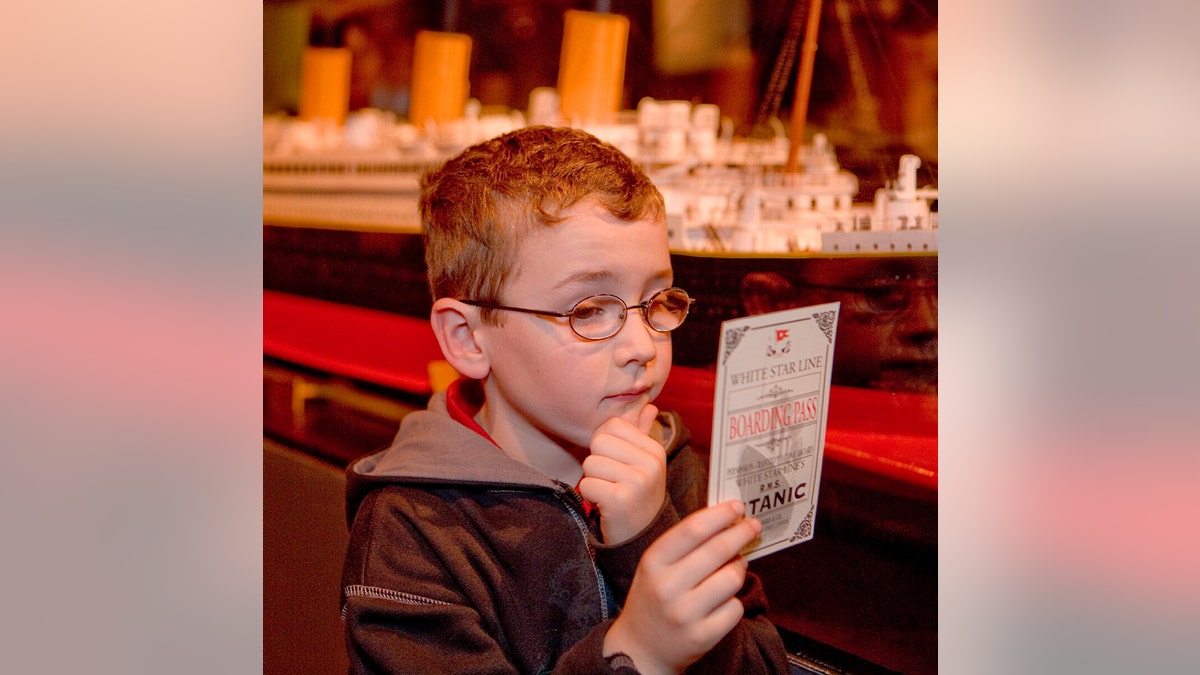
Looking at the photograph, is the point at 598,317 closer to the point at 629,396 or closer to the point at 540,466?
the point at 629,396

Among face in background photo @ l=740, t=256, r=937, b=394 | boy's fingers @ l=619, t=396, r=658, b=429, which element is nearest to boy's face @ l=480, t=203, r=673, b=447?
boy's fingers @ l=619, t=396, r=658, b=429

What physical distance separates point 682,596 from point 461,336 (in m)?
0.36

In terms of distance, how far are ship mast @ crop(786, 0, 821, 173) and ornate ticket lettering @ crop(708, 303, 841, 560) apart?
0.78 meters

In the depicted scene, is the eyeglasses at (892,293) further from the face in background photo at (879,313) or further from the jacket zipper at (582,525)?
the jacket zipper at (582,525)

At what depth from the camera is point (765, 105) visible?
1661 mm

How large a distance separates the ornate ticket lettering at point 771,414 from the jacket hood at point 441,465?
7.9 inches

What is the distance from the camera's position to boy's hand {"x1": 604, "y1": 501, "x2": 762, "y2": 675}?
83cm

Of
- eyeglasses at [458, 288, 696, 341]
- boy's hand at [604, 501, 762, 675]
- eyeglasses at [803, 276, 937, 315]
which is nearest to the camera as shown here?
boy's hand at [604, 501, 762, 675]

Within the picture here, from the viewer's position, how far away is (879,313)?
1.47 m

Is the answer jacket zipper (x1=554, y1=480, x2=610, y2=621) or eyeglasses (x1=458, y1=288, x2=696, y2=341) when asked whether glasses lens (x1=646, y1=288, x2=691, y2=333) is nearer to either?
eyeglasses (x1=458, y1=288, x2=696, y2=341)

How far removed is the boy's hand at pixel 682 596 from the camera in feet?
2.71

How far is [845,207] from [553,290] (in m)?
0.72
